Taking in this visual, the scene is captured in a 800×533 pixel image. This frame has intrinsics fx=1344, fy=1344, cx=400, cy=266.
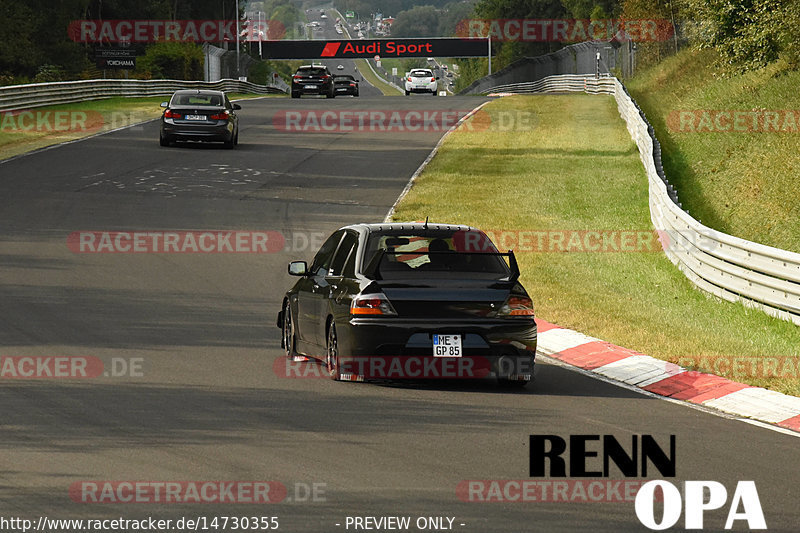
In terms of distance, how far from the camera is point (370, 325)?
456 inches

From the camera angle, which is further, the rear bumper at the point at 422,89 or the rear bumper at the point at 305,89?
the rear bumper at the point at 422,89

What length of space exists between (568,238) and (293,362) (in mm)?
11072

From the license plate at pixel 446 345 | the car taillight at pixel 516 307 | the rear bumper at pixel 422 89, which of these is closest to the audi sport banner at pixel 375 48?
the rear bumper at pixel 422 89

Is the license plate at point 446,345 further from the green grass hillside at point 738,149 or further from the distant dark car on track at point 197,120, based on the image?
the distant dark car on track at point 197,120

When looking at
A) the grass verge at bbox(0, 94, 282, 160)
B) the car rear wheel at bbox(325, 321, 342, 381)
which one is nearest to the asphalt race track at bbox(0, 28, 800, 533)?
the car rear wheel at bbox(325, 321, 342, 381)

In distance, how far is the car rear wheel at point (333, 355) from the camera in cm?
1196

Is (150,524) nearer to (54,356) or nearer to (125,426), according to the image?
(125,426)

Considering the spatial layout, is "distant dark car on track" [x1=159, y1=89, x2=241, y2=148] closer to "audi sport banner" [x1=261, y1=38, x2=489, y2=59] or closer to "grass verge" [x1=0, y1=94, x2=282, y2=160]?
"grass verge" [x1=0, y1=94, x2=282, y2=160]

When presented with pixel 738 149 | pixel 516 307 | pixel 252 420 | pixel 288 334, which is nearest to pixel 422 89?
pixel 738 149

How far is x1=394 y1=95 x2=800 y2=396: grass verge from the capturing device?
14.5 m

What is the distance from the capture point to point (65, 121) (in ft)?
151

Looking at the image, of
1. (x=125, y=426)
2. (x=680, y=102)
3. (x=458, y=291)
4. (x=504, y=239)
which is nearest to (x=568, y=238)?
(x=504, y=239)

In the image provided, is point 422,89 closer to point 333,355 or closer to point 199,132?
point 199,132

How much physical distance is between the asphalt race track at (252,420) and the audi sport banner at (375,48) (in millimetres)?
100959
